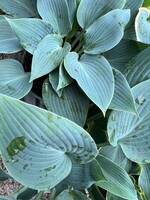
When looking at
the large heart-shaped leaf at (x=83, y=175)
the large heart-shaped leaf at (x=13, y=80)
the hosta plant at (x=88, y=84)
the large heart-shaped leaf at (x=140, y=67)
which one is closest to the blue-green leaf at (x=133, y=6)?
the hosta plant at (x=88, y=84)

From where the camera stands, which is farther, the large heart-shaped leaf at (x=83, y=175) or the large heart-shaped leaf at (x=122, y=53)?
the large heart-shaped leaf at (x=122, y=53)

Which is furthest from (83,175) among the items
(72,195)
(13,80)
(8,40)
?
(8,40)

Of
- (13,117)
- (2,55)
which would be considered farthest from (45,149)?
(2,55)

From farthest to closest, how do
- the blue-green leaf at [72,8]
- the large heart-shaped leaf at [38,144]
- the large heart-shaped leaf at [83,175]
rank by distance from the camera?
1. the blue-green leaf at [72,8]
2. the large heart-shaped leaf at [83,175]
3. the large heart-shaped leaf at [38,144]

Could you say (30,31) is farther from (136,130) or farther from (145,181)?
(145,181)

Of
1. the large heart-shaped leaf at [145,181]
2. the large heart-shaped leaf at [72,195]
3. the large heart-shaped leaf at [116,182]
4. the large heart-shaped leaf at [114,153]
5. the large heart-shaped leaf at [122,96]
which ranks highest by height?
the large heart-shaped leaf at [122,96]

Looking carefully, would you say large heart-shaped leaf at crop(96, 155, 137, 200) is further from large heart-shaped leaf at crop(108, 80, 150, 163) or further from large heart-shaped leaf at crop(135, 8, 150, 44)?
large heart-shaped leaf at crop(135, 8, 150, 44)

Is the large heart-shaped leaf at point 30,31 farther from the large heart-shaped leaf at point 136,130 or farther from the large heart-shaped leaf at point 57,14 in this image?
the large heart-shaped leaf at point 136,130
